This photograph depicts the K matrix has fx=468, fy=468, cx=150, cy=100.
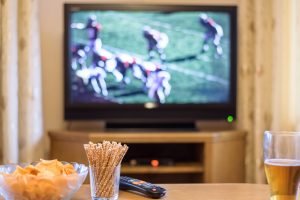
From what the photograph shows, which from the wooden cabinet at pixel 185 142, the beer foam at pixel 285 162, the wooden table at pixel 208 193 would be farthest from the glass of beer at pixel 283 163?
the wooden cabinet at pixel 185 142

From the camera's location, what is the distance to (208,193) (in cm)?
134

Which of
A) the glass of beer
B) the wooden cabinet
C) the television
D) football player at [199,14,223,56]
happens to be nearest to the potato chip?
the glass of beer

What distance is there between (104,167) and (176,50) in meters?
2.08

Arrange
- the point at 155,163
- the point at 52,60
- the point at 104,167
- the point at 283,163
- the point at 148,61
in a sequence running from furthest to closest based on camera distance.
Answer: the point at 52,60
the point at 148,61
the point at 155,163
the point at 104,167
the point at 283,163

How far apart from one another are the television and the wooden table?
1.76 meters

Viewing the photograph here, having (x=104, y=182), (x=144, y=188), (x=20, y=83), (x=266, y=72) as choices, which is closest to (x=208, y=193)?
(x=144, y=188)

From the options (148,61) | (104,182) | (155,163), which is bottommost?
(155,163)

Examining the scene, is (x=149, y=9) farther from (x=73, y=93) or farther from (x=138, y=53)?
(x=73, y=93)

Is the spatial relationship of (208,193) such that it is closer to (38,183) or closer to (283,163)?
(283,163)

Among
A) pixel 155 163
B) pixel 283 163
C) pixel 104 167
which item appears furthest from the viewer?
pixel 155 163

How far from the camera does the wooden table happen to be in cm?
129

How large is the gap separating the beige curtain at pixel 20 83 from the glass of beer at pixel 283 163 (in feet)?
6.33

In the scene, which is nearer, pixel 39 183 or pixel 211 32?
pixel 39 183

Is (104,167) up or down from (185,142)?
up
